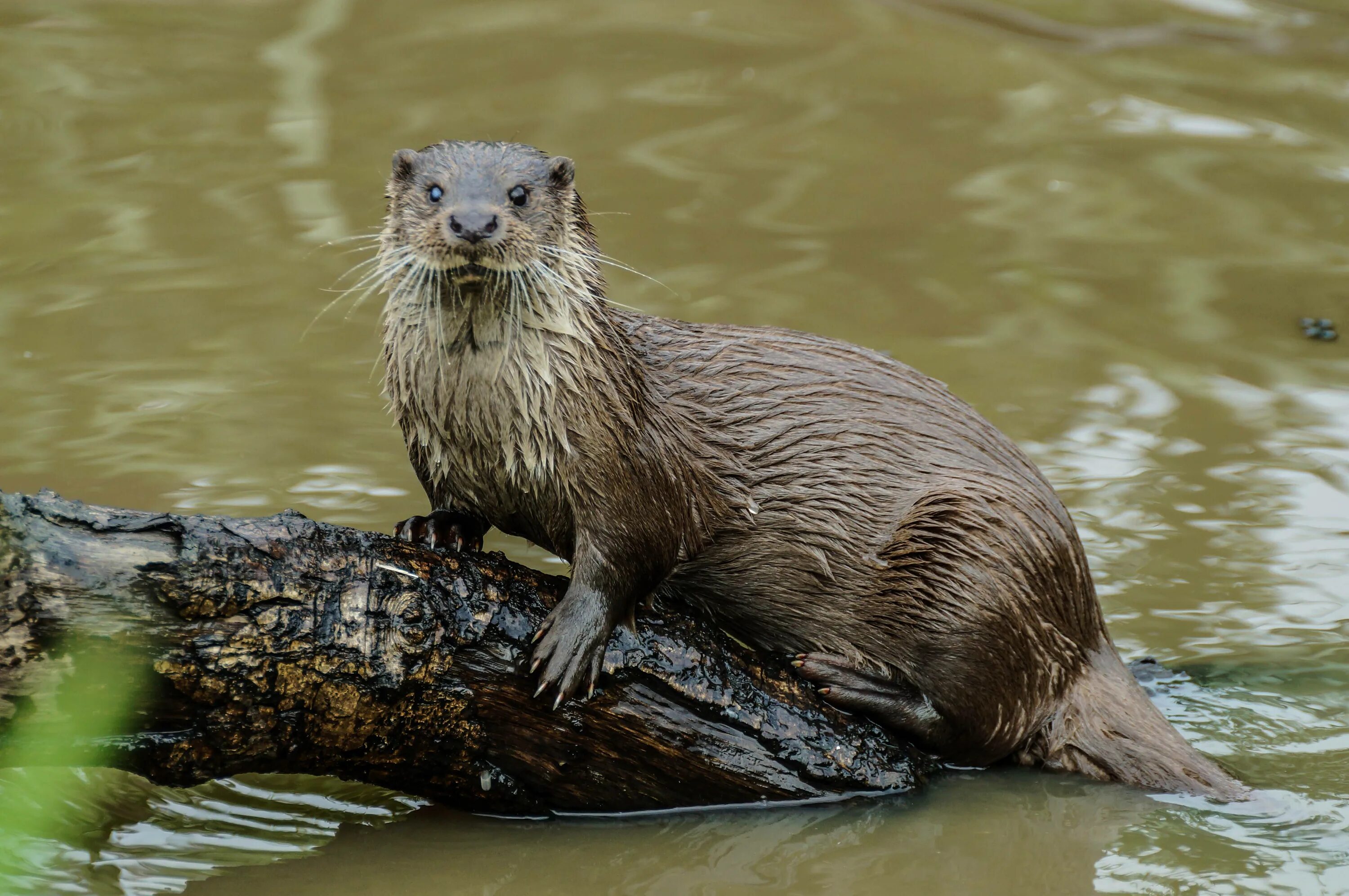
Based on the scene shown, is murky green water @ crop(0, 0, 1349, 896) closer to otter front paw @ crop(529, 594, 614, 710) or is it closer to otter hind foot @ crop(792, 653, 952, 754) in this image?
otter hind foot @ crop(792, 653, 952, 754)

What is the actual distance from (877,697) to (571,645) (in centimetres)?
80

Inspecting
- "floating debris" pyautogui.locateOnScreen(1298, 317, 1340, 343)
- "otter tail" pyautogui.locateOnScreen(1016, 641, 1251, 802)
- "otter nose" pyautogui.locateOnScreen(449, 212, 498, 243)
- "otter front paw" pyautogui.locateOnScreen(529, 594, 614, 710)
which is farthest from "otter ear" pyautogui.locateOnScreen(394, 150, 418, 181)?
"floating debris" pyautogui.locateOnScreen(1298, 317, 1340, 343)

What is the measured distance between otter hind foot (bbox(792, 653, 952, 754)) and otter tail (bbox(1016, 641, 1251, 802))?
0.91 ft

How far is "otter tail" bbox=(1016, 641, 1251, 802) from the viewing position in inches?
141

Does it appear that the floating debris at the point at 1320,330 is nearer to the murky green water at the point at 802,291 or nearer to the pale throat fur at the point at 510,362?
the murky green water at the point at 802,291

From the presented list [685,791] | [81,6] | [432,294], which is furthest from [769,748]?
[81,6]

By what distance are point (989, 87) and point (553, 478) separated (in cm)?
543

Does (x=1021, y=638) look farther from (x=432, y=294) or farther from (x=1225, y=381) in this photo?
(x=1225, y=381)

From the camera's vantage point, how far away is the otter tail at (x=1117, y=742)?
11.8ft

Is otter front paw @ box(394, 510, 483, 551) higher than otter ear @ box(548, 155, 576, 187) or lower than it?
lower

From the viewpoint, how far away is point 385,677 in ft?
9.86

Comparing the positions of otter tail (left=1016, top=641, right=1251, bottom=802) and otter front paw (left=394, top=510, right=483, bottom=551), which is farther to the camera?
otter tail (left=1016, top=641, right=1251, bottom=802)

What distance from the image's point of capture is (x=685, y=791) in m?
3.37

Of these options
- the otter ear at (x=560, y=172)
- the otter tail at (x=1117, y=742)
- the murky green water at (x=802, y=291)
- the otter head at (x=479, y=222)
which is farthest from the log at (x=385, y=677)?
the otter ear at (x=560, y=172)
